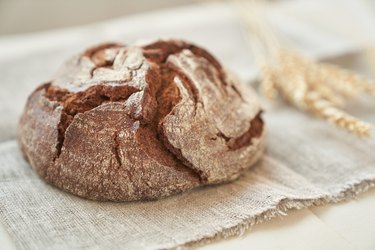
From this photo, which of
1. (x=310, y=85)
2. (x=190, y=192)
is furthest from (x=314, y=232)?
(x=310, y=85)

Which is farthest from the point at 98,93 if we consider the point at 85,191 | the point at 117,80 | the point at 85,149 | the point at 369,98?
the point at 369,98

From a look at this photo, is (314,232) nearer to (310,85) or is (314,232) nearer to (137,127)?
(137,127)

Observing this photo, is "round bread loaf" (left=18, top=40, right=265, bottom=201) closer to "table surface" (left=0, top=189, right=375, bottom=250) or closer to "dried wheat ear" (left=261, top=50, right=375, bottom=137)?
"table surface" (left=0, top=189, right=375, bottom=250)

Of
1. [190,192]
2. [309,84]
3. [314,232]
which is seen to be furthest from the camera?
[309,84]

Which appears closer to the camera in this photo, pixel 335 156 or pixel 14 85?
pixel 335 156

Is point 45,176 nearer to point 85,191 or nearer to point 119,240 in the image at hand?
point 85,191

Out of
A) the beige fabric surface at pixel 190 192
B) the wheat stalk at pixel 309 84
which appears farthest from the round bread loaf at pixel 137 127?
the wheat stalk at pixel 309 84
